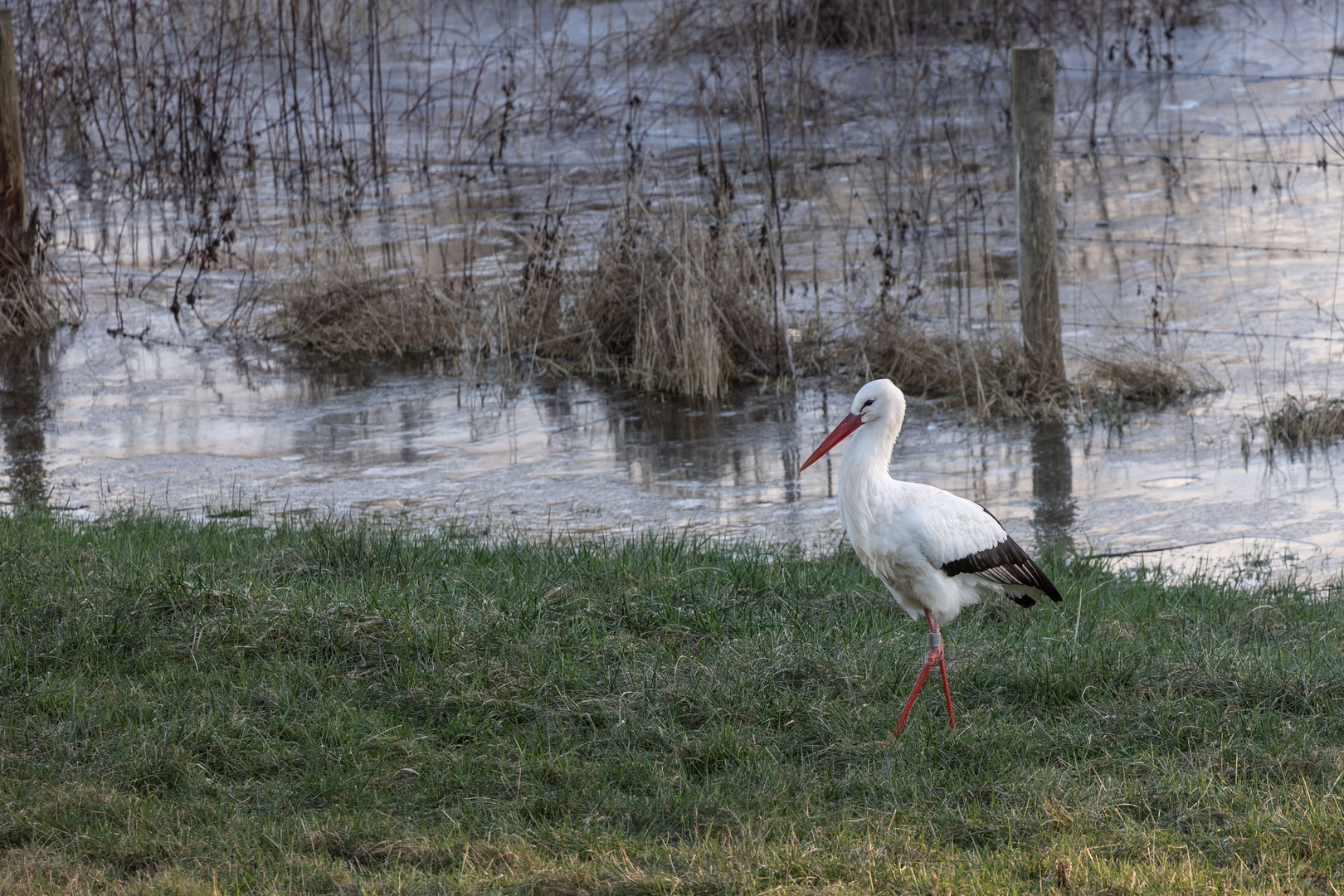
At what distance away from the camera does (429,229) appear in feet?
44.9

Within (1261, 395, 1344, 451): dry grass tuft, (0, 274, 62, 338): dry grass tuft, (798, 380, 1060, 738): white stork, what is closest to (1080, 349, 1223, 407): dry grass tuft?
(1261, 395, 1344, 451): dry grass tuft

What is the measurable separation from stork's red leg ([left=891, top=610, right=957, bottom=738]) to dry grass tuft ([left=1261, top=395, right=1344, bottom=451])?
13.0 feet

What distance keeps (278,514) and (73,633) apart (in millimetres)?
2046

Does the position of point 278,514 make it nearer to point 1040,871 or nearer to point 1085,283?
point 1040,871

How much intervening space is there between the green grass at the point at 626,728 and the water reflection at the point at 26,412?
6.62 ft

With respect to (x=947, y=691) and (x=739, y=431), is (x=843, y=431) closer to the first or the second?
(x=947, y=691)

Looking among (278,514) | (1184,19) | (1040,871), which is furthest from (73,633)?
(1184,19)

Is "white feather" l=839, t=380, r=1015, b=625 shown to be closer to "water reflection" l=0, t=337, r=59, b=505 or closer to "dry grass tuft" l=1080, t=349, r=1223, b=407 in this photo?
"water reflection" l=0, t=337, r=59, b=505

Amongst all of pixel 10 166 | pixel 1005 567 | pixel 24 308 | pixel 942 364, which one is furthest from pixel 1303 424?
pixel 10 166

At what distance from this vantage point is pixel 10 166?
1062cm

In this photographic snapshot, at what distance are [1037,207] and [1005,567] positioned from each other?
4320mm

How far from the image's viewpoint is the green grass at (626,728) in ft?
12.1

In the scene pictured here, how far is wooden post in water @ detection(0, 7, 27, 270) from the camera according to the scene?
415 inches

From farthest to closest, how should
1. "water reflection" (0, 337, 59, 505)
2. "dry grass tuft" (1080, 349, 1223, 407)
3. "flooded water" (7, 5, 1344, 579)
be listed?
"dry grass tuft" (1080, 349, 1223, 407)
"water reflection" (0, 337, 59, 505)
"flooded water" (7, 5, 1344, 579)
